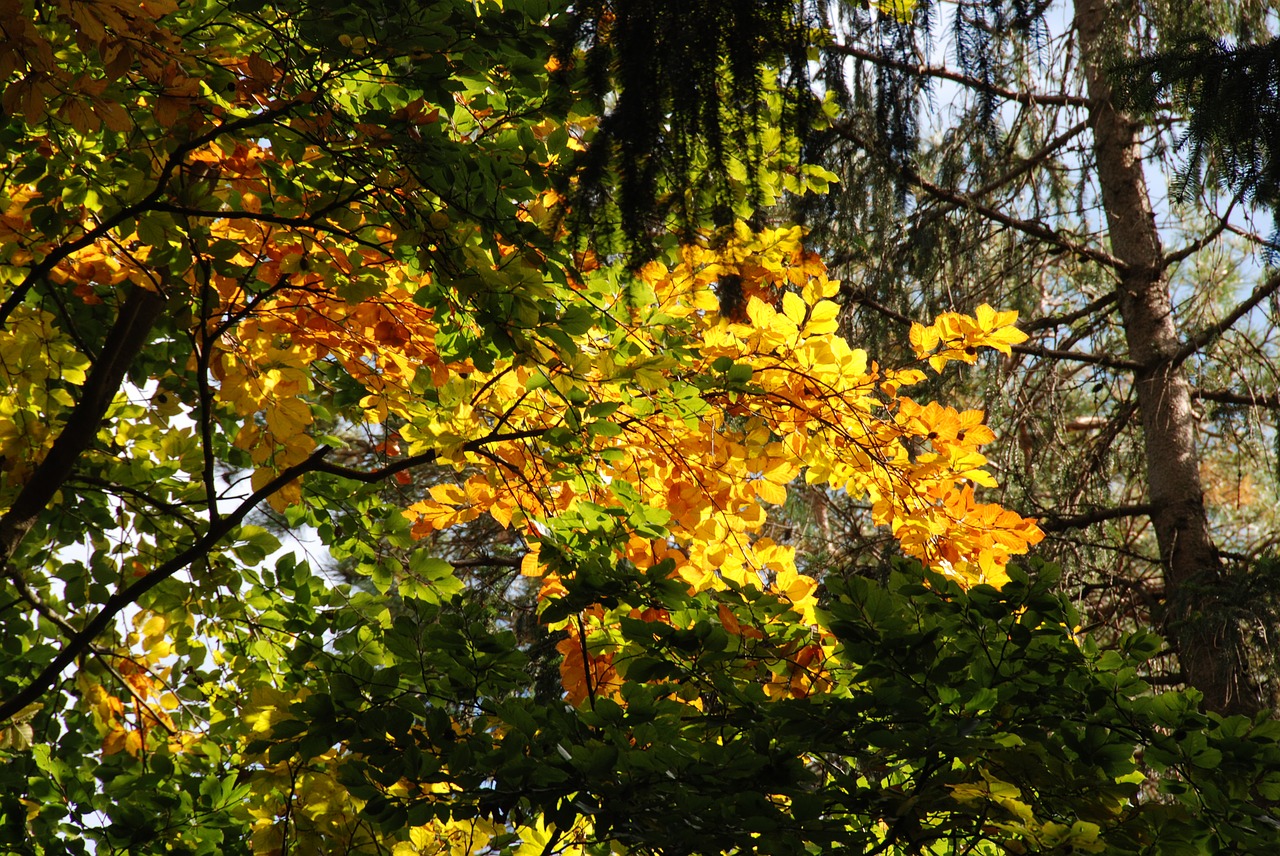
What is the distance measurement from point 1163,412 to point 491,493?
3.65 m

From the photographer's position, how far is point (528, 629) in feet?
18.7

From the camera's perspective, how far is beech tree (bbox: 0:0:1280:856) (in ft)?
5.59

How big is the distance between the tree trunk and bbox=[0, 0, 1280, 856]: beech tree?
85.1 inches

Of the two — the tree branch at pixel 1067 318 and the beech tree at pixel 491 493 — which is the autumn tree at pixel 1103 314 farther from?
the beech tree at pixel 491 493

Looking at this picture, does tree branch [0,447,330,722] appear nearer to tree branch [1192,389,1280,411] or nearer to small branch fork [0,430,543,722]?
small branch fork [0,430,543,722]

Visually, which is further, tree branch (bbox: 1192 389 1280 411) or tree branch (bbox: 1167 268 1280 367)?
tree branch (bbox: 1192 389 1280 411)

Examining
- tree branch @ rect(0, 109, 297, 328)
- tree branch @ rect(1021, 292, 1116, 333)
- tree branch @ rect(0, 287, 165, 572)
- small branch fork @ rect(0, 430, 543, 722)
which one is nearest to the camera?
tree branch @ rect(0, 109, 297, 328)

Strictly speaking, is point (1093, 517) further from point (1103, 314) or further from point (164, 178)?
point (164, 178)

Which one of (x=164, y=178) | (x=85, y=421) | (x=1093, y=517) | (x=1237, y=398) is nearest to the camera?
(x=164, y=178)

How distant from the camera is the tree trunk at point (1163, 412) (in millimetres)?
4137

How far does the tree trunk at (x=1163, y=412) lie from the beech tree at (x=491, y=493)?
85.1 inches

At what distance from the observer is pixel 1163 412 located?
4.87 metres

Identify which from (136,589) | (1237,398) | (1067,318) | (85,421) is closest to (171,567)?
(136,589)

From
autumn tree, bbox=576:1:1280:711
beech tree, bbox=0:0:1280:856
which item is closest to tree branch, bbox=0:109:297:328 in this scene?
beech tree, bbox=0:0:1280:856
